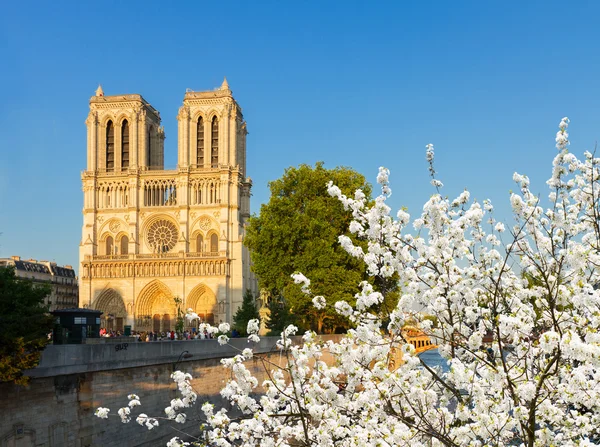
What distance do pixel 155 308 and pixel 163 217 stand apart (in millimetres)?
8174

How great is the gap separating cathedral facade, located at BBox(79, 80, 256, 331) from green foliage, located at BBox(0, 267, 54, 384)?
50.7 metres

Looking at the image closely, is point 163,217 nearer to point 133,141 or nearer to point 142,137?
point 133,141

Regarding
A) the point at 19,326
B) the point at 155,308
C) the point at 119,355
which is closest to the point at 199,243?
the point at 155,308

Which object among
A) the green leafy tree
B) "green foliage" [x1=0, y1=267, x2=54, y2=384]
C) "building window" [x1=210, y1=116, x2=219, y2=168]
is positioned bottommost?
"green foliage" [x1=0, y1=267, x2=54, y2=384]

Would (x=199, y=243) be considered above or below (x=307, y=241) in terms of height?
above

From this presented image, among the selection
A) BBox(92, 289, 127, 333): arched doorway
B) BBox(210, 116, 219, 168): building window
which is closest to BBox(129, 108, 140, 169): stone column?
BBox(210, 116, 219, 168): building window

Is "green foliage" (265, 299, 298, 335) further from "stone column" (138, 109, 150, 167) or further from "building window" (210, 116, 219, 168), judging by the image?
"stone column" (138, 109, 150, 167)

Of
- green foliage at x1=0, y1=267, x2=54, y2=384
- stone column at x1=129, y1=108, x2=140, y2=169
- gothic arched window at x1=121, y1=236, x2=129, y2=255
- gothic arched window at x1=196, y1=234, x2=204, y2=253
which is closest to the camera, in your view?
green foliage at x1=0, y1=267, x2=54, y2=384

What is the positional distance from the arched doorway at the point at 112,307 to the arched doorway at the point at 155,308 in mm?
1559

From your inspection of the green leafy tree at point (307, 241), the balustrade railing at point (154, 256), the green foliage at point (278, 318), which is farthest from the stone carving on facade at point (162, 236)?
the green foliage at point (278, 318)

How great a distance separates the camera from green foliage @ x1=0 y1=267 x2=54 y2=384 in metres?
13.7

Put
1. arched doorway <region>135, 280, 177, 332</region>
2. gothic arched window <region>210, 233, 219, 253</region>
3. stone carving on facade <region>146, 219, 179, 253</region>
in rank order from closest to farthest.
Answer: arched doorway <region>135, 280, 177, 332</region> < gothic arched window <region>210, 233, 219, 253</region> < stone carving on facade <region>146, 219, 179, 253</region>

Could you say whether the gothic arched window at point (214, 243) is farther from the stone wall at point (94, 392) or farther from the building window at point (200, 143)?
the stone wall at point (94, 392)

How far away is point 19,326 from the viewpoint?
14141 mm
